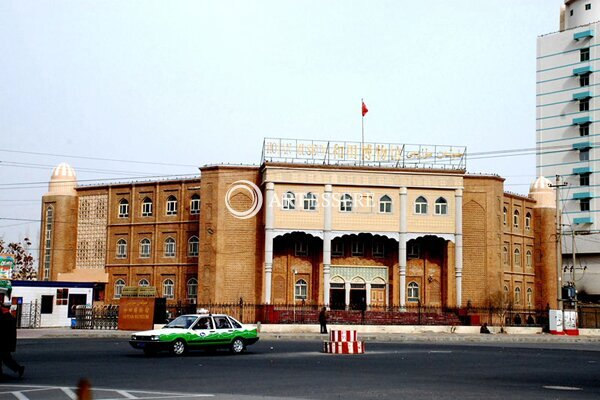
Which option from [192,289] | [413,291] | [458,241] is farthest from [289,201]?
[458,241]

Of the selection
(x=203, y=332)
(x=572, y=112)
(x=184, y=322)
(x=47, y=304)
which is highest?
(x=572, y=112)

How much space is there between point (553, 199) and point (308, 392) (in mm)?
60720

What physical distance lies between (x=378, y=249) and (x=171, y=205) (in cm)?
1655

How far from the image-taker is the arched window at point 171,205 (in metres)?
64.9

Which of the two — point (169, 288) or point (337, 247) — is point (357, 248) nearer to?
point (337, 247)

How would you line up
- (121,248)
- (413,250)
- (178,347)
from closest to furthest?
1. (178,347)
2. (413,250)
3. (121,248)

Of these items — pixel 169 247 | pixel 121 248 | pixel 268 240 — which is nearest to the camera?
pixel 268 240

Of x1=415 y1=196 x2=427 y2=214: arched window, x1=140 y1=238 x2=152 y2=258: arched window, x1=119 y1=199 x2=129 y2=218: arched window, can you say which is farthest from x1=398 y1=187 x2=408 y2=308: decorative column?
x1=119 y1=199 x2=129 y2=218: arched window

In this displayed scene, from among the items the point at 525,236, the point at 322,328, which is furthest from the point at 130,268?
the point at 525,236

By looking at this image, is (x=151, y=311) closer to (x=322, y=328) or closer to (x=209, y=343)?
(x=322, y=328)

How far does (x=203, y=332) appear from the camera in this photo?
90.6 feet

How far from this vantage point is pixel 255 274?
58.6 meters

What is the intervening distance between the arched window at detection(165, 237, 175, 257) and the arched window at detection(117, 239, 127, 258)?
3.77 meters

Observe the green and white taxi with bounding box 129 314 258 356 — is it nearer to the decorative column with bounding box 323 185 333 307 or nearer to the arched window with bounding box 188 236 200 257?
the decorative column with bounding box 323 185 333 307
